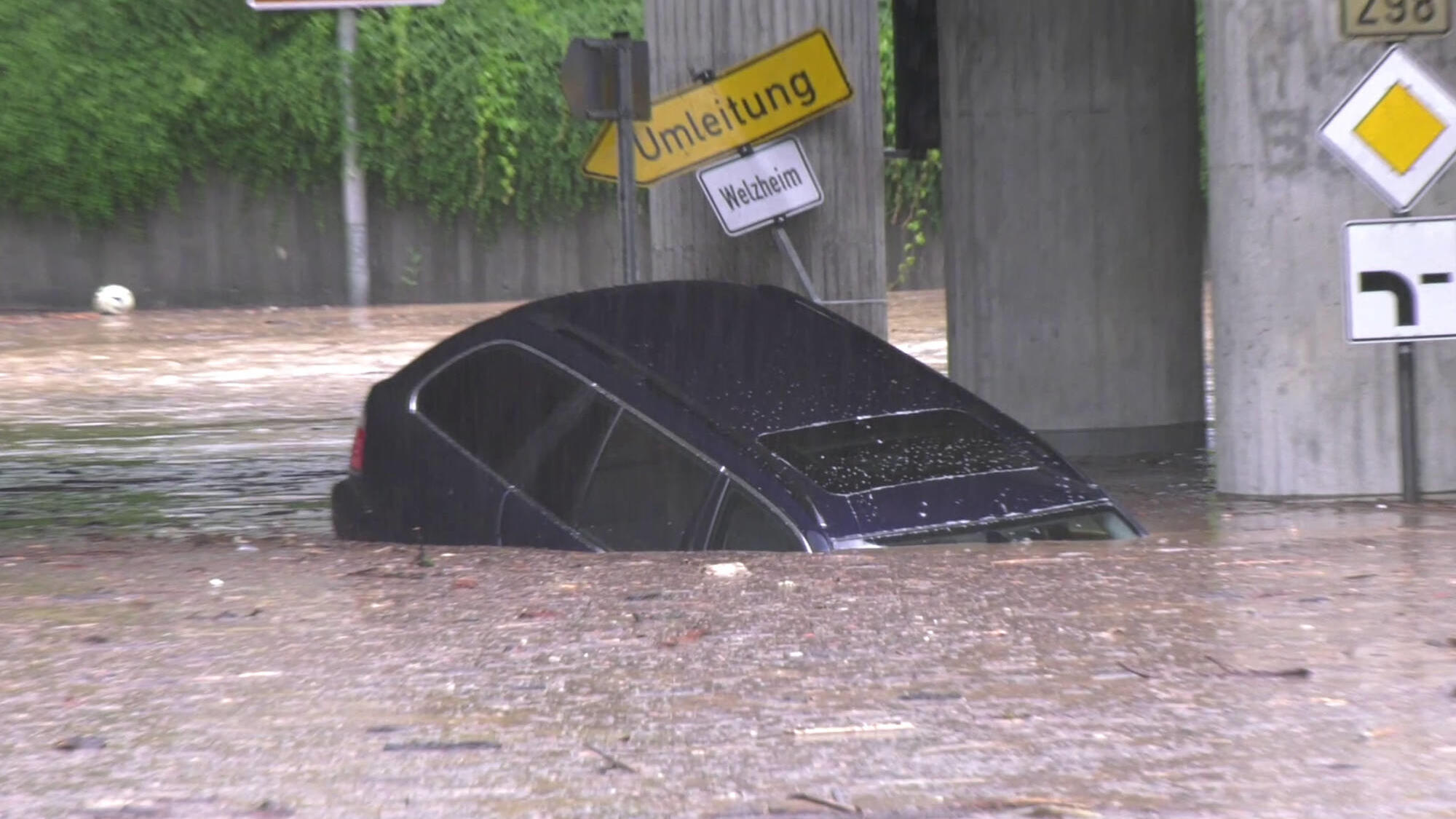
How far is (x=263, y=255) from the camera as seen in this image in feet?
113

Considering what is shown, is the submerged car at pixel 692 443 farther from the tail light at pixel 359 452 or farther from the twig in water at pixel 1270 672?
the twig in water at pixel 1270 672

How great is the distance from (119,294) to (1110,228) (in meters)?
22.2

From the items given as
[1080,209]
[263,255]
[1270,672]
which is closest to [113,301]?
[263,255]

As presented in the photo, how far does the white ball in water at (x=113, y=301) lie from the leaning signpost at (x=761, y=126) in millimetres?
21535

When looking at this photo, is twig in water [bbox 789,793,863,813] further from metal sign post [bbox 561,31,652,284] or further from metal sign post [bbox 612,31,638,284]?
metal sign post [bbox 561,31,652,284]

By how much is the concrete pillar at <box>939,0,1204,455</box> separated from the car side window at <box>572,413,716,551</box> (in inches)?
269

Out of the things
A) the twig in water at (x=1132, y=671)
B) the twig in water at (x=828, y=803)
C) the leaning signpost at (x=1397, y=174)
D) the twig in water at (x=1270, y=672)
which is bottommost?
the twig in water at (x=828, y=803)

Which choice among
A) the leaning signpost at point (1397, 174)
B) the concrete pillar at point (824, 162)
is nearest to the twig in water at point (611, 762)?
the leaning signpost at point (1397, 174)

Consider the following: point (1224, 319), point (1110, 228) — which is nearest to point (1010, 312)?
point (1110, 228)

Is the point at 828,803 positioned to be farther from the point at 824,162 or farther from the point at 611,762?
the point at 824,162

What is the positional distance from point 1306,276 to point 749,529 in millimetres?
4081

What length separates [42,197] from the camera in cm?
3375

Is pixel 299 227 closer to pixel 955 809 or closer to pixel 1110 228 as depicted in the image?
pixel 1110 228

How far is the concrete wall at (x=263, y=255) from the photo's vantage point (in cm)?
3397
